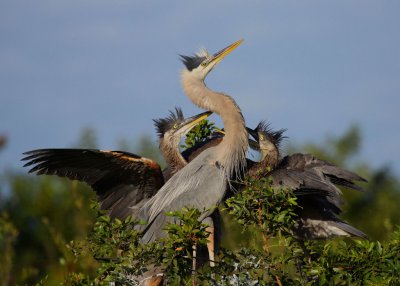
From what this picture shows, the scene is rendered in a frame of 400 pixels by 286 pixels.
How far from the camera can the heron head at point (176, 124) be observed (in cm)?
906

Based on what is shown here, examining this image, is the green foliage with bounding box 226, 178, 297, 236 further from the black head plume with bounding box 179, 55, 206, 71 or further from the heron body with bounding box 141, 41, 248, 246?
the black head plume with bounding box 179, 55, 206, 71

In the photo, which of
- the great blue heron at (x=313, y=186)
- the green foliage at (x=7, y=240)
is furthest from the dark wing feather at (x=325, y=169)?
the green foliage at (x=7, y=240)

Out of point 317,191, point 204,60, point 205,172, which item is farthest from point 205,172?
point 204,60

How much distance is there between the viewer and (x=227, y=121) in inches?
337

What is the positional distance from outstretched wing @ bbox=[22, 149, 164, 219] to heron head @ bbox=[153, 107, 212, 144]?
101 centimetres

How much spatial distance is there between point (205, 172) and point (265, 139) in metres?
1.13

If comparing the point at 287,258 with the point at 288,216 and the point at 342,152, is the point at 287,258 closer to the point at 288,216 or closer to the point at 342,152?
the point at 288,216

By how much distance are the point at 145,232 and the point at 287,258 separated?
236 centimetres

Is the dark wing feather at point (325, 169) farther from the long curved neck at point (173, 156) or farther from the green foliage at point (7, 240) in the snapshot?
the green foliage at point (7, 240)

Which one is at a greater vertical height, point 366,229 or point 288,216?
point 288,216

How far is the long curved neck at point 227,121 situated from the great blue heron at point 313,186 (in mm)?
242

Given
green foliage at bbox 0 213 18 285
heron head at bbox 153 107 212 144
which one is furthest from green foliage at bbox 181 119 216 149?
green foliage at bbox 0 213 18 285

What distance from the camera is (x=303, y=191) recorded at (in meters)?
8.03

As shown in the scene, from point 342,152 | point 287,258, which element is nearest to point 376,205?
point 342,152
